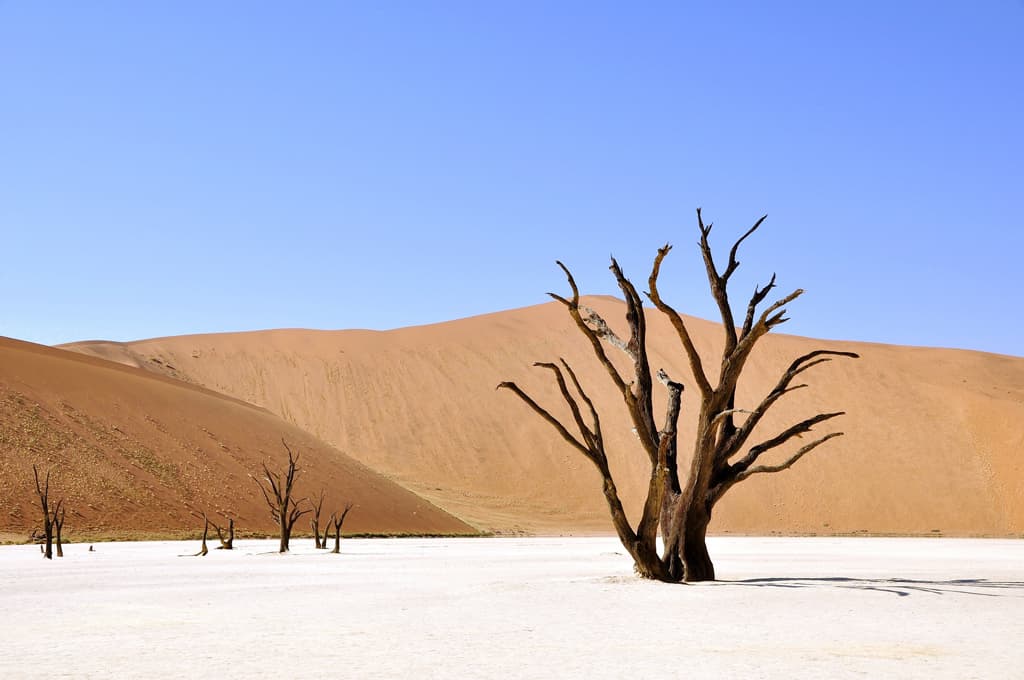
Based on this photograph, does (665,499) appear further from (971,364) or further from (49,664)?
(971,364)

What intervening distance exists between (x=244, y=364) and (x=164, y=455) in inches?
1286

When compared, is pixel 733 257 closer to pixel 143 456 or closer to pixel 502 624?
pixel 502 624

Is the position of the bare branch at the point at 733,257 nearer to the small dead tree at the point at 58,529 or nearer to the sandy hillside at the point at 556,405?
the small dead tree at the point at 58,529

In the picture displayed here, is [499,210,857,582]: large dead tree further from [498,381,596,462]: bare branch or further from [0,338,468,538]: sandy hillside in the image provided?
[0,338,468,538]: sandy hillside

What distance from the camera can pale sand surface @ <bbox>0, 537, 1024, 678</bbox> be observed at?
846 cm

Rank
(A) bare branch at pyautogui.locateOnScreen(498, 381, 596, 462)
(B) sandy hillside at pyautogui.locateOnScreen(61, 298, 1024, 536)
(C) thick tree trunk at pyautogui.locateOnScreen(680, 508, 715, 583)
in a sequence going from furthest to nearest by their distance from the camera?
1. (B) sandy hillside at pyautogui.locateOnScreen(61, 298, 1024, 536)
2. (C) thick tree trunk at pyautogui.locateOnScreen(680, 508, 715, 583)
3. (A) bare branch at pyautogui.locateOnScreen(498, 381, 596, 462)

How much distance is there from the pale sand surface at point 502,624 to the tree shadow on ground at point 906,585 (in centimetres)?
5

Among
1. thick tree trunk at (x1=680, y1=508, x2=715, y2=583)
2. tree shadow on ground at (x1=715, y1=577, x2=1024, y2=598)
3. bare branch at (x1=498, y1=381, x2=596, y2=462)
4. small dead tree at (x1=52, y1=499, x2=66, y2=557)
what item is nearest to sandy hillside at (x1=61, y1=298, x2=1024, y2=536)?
small dead tree at (x1=52, y1=499, x2=66, y2=557)

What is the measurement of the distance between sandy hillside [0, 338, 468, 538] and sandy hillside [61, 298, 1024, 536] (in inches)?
300

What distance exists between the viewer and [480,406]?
7369cm

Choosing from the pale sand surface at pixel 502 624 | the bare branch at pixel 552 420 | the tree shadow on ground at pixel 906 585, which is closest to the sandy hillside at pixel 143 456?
the pale sand surface at pixel 502 624

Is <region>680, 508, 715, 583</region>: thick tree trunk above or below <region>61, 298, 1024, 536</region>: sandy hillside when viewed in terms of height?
Answer: below

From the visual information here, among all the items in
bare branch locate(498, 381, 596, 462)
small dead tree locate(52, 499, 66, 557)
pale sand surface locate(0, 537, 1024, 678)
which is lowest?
pale sand surface locate(0, 537, 1024, 678)

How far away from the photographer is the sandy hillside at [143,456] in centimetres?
4069
